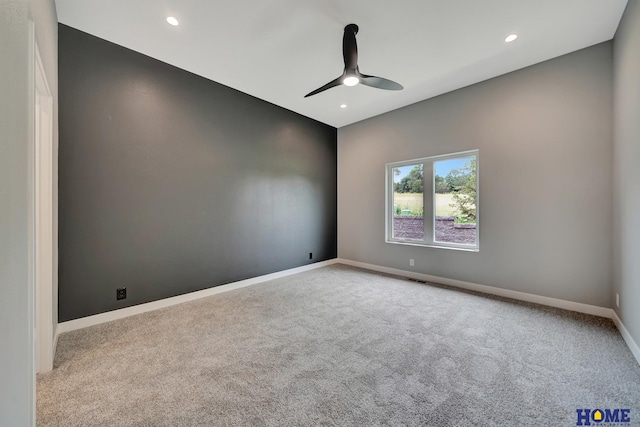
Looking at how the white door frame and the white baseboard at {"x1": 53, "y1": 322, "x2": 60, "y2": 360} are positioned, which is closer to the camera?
the white door frame

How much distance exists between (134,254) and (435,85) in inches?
182

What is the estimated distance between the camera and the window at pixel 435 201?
386 cm

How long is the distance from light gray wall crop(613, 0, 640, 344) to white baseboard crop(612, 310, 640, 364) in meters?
0.05

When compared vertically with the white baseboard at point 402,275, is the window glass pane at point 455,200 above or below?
above

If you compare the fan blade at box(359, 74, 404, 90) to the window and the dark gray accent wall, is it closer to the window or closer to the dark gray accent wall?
the window

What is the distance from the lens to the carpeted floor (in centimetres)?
152

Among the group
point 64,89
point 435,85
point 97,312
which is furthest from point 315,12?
point 97,312

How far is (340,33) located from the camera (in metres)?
2.63

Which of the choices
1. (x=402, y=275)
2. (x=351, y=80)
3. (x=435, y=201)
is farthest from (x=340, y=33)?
(x=402, y=275)

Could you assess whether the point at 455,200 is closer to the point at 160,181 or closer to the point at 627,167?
the point at 627,167

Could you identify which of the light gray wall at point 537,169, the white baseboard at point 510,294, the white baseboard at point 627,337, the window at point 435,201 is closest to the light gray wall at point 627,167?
the white baseboard at point 627,337

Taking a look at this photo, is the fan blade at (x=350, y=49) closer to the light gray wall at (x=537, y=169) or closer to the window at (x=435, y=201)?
the light gray wall at (x=537, y=169)

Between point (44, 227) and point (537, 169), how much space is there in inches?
202

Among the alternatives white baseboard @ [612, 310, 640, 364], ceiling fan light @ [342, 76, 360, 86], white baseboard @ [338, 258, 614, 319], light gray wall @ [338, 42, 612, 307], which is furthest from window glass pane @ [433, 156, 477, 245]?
ceiling fan light @ [342, 76, 360, 86]
